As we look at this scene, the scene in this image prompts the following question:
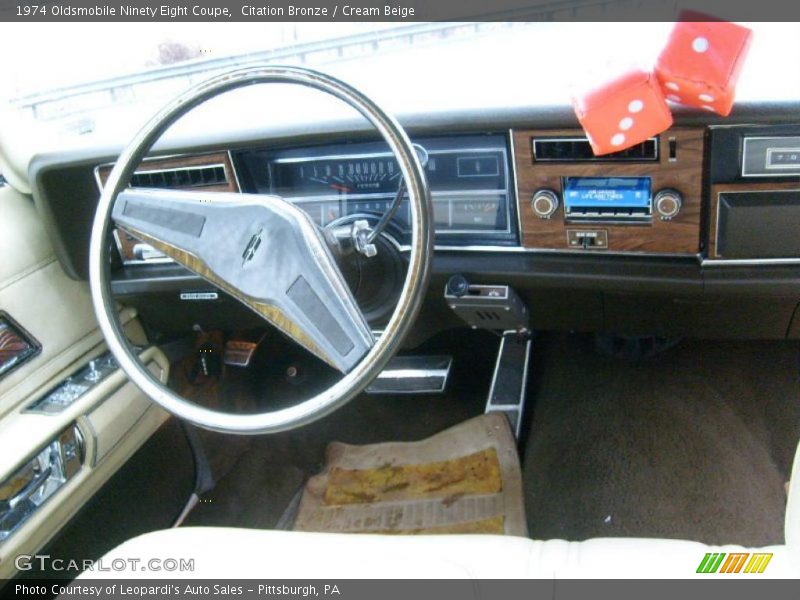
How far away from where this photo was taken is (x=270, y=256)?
1180 mm

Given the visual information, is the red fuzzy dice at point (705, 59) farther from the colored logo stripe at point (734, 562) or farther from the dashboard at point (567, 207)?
the colored logo stripe at point (734, 562)

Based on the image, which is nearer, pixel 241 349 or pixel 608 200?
pixel 608 200

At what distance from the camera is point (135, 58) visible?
5.55 feet

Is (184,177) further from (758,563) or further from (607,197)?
(758,563)

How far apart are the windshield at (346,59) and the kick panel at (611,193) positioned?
112 millimetres

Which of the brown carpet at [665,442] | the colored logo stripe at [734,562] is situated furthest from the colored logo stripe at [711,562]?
the brown carpet at [665,442]

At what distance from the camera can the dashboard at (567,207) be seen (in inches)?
54.6

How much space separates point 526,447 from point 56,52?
143cm

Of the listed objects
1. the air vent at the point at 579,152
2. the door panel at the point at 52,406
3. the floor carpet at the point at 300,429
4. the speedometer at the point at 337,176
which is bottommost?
the floor carpet at the point at 300,429

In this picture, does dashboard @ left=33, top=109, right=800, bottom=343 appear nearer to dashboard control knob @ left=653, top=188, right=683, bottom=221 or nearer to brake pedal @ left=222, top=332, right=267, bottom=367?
A: dashboard control knob @ left=653, top=188, right=683, bottom=221

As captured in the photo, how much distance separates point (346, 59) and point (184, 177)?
1.43 ft

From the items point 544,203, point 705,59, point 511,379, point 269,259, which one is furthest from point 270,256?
point 511,379

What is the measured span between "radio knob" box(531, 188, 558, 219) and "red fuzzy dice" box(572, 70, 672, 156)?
254mm
